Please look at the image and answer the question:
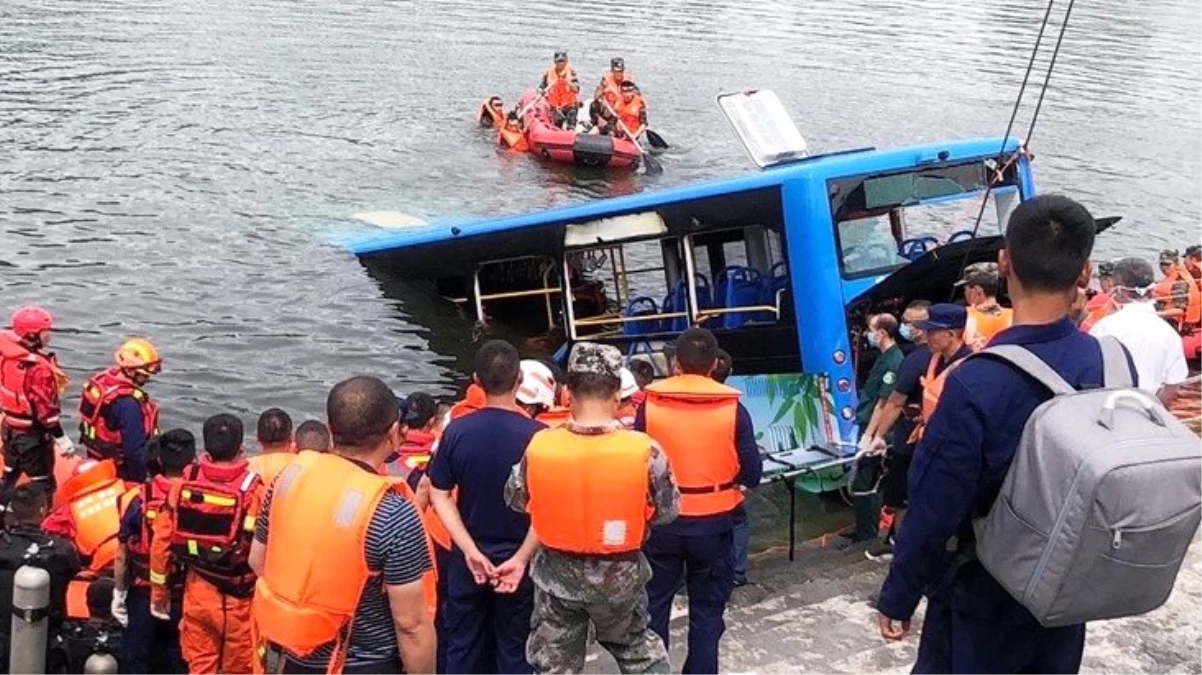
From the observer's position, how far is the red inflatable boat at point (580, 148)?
21.9m

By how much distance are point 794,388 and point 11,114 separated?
1787 cm

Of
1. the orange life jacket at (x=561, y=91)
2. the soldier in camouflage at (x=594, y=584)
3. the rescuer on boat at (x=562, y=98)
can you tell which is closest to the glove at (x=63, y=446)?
the soldier in camouflage at (x=594, y=584)

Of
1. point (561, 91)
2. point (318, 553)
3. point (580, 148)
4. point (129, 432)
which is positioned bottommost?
point (318, 553)

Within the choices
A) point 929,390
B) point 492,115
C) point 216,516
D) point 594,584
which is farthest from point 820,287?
point 492,115

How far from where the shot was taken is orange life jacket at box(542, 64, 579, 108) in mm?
24047

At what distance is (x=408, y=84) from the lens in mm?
28141

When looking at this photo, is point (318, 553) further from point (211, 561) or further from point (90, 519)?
point (90, 519)

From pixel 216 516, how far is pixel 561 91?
1952 cm

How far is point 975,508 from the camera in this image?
3426 mm

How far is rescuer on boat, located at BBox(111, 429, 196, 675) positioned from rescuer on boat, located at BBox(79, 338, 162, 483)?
5.54 feet

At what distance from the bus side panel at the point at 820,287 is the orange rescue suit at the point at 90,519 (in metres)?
5.15

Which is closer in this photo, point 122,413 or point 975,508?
point 975,508

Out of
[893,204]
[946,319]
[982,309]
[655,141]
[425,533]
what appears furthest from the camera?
[655,141]

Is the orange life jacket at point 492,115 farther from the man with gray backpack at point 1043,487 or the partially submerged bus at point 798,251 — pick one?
the man with gray backpack at point 1043,487
